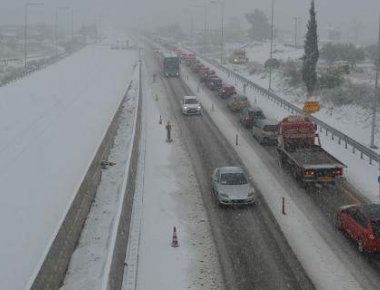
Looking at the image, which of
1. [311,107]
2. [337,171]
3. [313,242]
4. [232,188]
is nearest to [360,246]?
[313,242]

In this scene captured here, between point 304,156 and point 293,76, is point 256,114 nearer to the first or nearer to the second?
point 304,156

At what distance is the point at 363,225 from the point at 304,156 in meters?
9.28

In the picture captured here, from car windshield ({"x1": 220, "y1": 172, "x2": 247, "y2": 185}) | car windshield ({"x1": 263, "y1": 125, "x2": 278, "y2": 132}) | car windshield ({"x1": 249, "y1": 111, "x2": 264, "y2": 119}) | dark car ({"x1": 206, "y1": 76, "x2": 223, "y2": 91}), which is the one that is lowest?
car windshield ({"x1": 220, "y1": 172, "x2": 247, "y2": 185})

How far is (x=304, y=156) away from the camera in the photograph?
28.3 meters

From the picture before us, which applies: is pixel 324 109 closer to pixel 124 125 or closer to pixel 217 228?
pixel 124 125

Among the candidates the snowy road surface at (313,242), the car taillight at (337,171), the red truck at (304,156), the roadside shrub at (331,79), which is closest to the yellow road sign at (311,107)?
the roadside shrub at (331,79)

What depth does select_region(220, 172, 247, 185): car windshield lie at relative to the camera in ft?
81.3

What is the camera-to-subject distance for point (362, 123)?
44.1 m

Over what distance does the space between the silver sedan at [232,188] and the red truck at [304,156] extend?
9.88 feet

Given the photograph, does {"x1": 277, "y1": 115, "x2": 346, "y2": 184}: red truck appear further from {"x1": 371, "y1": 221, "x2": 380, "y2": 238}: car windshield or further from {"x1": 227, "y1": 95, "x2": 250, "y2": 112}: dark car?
{"x1": 227, "y1": 95, "x2": 250, "y2": 112}: dark car

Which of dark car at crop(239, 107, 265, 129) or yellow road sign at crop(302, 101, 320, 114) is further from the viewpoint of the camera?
yellow road sign at crop(302, 101, 320, 114)

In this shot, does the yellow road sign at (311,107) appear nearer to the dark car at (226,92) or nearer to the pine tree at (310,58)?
the pine tree at (310,58)

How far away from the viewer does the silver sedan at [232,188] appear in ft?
77.7

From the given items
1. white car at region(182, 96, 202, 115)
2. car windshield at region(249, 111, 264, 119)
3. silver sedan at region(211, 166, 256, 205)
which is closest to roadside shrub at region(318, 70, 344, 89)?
white car at region(182, 96, 202, 115)
